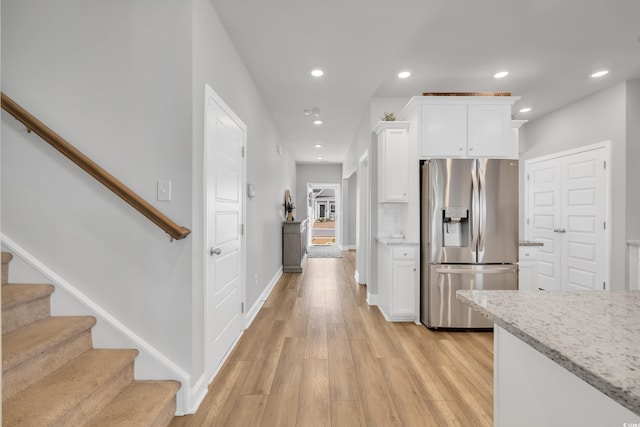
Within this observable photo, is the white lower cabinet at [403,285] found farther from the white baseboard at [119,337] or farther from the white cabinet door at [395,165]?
the white baseboard at [119,337]

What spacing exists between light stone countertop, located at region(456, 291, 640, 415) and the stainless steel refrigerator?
205cm

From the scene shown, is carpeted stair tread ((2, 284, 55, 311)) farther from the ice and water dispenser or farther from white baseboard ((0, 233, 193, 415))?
the ice and water dispenser

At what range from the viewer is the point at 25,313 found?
1.69 m

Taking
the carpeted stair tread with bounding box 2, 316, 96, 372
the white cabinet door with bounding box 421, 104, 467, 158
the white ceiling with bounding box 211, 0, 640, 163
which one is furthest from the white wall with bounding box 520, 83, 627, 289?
the carpeted stair tread with bounding box 2, 316, 96, 372

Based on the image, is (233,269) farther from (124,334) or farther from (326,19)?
(326,19)

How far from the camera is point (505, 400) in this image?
0.97m

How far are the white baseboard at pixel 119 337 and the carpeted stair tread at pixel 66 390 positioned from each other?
0.07 m

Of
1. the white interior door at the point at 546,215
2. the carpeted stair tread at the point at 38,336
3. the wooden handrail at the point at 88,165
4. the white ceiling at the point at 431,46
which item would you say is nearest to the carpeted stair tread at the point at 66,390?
the carpeted stair tread at the point at 38,336

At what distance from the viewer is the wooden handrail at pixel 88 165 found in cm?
169

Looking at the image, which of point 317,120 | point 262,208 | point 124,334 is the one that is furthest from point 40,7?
point 317,120

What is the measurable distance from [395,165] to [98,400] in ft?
10.7

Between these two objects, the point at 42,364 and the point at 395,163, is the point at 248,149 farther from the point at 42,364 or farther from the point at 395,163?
the point at 42,364

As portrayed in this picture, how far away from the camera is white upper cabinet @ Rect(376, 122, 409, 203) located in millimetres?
3518

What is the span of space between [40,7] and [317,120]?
3.55 metres
